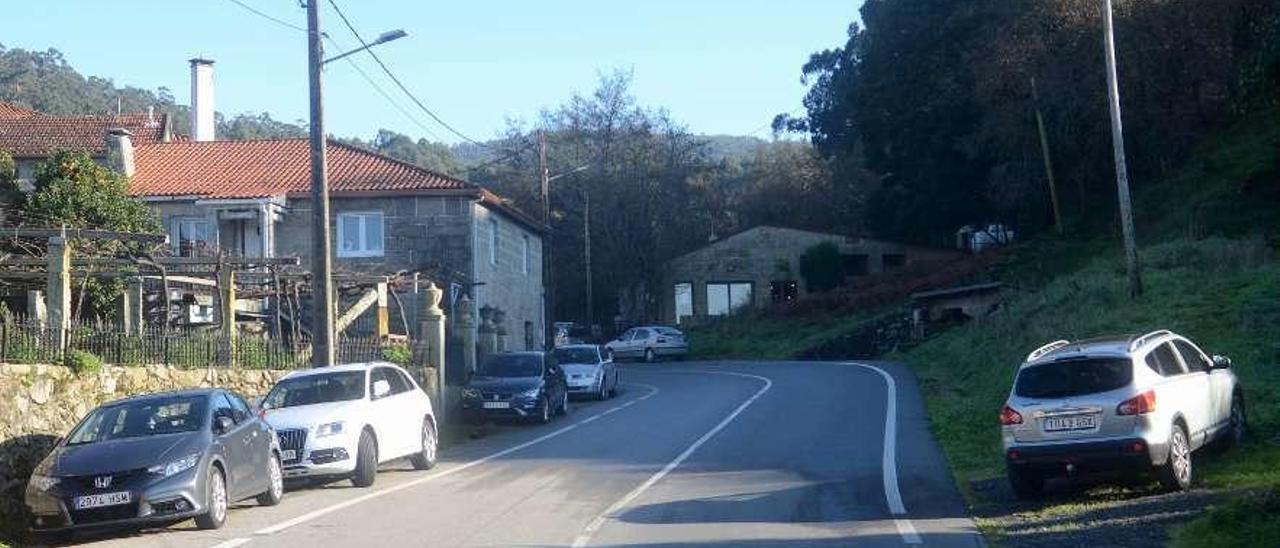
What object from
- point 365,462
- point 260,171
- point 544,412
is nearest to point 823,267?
point 260,171

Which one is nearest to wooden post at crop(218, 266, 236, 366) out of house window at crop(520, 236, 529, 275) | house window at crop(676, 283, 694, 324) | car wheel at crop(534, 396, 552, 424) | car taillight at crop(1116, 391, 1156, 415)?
car wheel at crop(534, 396, 552, 424)

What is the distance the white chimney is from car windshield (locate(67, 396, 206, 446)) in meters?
34.0

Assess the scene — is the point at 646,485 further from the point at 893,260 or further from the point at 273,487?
the point at 893,260

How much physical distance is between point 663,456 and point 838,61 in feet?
203

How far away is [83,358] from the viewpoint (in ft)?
59.4

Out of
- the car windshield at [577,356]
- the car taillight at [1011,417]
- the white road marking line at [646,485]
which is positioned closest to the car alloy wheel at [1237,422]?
the car taillight at [1011,417]

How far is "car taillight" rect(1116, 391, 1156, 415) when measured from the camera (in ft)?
47.5

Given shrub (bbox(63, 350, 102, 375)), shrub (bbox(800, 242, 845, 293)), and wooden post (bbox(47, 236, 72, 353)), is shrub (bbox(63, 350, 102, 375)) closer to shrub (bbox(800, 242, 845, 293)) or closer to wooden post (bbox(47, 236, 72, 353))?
wooden post (bbox(47, 236, 72, 353))

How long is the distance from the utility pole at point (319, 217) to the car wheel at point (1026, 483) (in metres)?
11.6

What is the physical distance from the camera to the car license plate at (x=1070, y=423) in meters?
14.7

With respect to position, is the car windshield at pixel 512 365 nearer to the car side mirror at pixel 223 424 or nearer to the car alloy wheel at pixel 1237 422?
the car side mirror at pixel 223 424

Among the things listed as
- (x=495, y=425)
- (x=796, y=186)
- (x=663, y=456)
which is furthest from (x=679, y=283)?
(x=663, y=456)

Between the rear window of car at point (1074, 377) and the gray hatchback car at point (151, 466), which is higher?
the rear window of car at point (1074, 377)

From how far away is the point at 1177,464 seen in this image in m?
14.5
